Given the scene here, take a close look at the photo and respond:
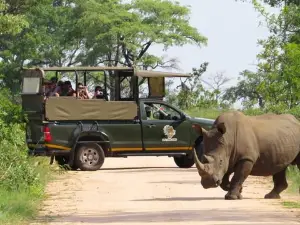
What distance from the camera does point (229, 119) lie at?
19828 millimetres

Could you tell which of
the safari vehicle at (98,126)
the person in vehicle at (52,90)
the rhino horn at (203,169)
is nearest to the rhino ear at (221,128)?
the rhino horn at (203,169)

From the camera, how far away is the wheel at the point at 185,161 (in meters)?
29.4

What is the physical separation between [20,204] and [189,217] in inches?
112

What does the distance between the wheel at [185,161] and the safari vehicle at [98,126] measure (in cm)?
18

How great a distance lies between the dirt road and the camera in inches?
632

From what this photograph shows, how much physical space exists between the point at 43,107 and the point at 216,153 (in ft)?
30.7

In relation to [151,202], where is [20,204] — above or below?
above

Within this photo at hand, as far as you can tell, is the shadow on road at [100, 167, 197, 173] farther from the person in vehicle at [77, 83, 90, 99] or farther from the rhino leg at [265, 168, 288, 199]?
the rhino leg at [265, 168, 288, 199]

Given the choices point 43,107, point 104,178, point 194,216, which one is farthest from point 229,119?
point 43,107

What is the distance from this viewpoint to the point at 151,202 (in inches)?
739

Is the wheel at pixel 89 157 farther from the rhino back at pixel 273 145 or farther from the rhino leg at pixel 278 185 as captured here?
the rhino leg at pixel 278 185

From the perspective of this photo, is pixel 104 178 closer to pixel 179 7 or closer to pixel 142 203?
pixel 142 203

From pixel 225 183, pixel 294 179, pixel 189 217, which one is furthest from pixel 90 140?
pixel 189 217

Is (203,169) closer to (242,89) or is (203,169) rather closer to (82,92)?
(82,92)
